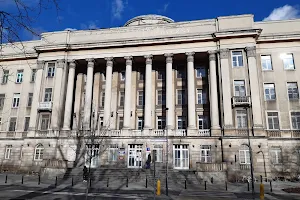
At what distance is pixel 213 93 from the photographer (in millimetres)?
32594

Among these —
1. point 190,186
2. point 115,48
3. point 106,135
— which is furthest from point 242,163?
point 115,48

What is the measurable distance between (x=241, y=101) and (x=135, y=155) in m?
15.3

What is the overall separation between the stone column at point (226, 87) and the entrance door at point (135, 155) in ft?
37.7

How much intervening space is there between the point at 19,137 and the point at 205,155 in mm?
27827

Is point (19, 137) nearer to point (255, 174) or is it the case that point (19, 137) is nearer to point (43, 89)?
point (43, 89)

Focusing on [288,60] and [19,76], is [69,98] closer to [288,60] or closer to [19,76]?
[19,76]

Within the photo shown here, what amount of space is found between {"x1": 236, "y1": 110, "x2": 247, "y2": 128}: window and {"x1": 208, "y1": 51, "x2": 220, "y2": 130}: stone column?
97.5 inches

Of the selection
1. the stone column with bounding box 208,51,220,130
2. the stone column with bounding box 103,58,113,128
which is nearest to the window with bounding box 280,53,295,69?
the stone column with bounding box 208,51,220,130

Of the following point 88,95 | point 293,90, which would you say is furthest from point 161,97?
point 293,90

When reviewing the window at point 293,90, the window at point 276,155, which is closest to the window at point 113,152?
the window at point 276,155

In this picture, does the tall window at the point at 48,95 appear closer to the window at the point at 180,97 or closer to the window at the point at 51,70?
the window at the point at 51,70

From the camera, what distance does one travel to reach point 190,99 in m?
33.3

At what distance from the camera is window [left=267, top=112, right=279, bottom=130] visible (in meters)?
32.3

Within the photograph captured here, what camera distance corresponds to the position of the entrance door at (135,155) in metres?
32.3
